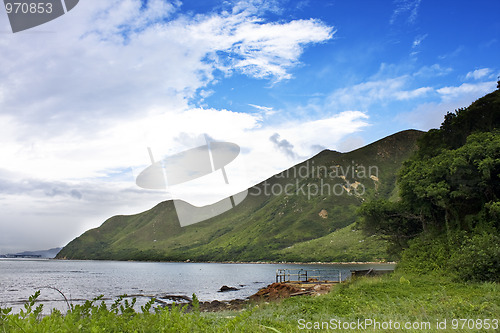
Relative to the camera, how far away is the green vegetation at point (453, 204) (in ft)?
76.5

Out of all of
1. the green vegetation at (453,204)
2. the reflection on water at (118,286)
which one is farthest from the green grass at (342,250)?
the green vegetation at (453,204)

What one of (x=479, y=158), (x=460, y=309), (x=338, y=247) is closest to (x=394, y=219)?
(x=479, y=158)

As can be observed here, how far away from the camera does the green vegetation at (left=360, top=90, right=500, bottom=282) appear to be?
23328 mm

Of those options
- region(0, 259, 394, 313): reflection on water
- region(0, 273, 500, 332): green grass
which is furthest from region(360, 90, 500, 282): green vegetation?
region(0, 259, 394, 313): reflection on water

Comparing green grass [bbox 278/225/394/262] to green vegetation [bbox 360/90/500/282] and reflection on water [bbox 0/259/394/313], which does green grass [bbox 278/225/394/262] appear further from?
green vegetation [bbox 360/90/500/282]

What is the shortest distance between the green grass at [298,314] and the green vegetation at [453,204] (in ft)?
6.28

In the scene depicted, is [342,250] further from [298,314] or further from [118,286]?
[298,314]

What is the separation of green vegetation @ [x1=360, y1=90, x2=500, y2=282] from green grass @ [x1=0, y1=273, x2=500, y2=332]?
191cm

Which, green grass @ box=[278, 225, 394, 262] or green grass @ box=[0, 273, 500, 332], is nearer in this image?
green grass @ box=[0, 273, 500, 332]

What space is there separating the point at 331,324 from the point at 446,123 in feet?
96.8

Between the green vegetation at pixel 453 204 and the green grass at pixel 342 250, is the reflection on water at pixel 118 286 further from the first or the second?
the green grass at pixel 342 250

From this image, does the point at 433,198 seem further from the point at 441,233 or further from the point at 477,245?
the point at 477,245

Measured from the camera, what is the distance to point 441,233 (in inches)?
1164

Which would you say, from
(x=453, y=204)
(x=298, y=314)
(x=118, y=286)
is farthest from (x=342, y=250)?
(x=298, y=314)
